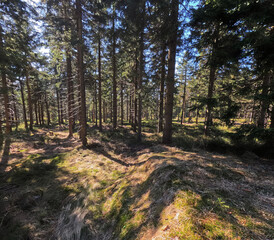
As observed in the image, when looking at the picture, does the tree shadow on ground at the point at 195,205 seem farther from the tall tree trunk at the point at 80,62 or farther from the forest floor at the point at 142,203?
the tall tree trunk at the point at 80,62

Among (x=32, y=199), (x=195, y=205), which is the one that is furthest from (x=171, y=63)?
(x=32, y=199)

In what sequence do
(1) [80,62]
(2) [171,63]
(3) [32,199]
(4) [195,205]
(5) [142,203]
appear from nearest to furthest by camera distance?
1. (4) [195,205]
2. (5) [142,203]
3. (3) [32,199]
4. (2) [171,63]
5. (1) [80,62]

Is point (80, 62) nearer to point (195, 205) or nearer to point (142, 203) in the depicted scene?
point (142, 203)

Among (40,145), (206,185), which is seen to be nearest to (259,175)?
(206,185)

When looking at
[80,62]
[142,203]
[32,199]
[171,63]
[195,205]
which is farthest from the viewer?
[80,62]

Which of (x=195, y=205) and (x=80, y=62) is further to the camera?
(x=80, y=62)

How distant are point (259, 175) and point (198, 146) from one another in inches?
172

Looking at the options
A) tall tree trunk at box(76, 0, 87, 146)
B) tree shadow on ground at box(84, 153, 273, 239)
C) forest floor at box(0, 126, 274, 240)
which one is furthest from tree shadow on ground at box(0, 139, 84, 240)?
tall tree trunk at box(76, 0, 87, 146)

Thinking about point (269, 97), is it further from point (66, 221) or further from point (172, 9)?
point (66, 221)

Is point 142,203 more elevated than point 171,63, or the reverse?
point 171,63

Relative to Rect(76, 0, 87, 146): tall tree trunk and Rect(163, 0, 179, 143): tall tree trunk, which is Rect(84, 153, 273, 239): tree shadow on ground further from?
Rect(76, 0, 87, 146): tall tree trunk

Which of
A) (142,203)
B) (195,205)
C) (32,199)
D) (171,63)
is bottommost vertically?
(32,199)

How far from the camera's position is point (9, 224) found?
3582mm

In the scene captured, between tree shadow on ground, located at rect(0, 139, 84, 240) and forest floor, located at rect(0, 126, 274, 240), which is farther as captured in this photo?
tree shadow on ground, located at rect(0, 139, 84, 240)
